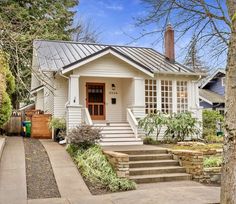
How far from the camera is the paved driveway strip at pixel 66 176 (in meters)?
7.43

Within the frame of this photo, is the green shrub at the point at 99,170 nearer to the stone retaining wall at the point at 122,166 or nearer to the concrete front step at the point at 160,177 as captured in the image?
Answer: the stone retaining wall at the point at 122,166

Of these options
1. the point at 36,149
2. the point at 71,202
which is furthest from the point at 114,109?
the point at 71,202

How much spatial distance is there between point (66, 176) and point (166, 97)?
27.0 ft

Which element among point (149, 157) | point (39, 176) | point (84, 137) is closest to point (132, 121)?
point (149, 157)

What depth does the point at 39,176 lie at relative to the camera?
334 inches

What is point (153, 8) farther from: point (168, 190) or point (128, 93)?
point (128, 93)

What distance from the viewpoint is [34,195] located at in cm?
722

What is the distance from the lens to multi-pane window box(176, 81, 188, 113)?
50.9ft

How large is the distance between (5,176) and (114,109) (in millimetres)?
8101

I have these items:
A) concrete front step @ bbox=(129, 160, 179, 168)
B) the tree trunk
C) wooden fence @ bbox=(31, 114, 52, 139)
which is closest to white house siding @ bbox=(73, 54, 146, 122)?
wooden fence @ bbox=(31, 114, 52, 139)

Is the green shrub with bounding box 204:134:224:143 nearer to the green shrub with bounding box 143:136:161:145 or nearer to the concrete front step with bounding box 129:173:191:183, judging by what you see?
the green shrub with bounding box 143:136:161:145

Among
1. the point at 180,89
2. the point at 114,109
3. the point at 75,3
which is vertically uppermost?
the point at 75,3

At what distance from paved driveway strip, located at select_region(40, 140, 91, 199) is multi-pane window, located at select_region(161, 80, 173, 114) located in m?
6.07

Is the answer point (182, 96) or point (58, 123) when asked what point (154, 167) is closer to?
point (58, 123)
